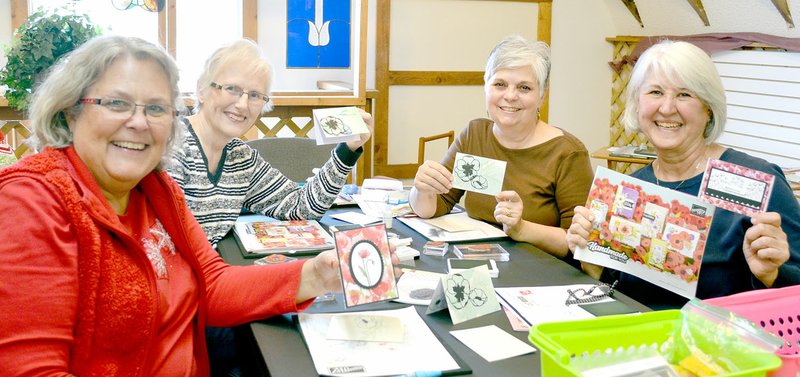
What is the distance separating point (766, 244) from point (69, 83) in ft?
5.03

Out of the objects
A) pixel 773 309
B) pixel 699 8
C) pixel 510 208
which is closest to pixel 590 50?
pixel 699 8

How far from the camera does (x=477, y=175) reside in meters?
2.29

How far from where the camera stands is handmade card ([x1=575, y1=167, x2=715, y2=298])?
1.77m

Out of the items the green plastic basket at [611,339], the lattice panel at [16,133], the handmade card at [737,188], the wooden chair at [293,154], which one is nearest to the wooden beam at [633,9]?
the wooden chair at [293,154]

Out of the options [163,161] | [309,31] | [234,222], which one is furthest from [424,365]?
[309,31]

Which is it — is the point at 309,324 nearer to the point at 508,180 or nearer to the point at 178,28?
the point at 508,180

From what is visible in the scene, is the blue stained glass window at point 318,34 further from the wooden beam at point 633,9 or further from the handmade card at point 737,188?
the handmade card at point 737,188

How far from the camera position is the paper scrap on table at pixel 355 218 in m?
2.50

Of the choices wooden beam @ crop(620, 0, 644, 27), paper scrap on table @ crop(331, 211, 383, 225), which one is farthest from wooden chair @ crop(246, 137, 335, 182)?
wooden beam @ crop(620, 0, 644, 27)

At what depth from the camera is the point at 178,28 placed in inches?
203

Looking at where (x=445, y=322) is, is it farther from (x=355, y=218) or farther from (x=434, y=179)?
(x=355, y=218)

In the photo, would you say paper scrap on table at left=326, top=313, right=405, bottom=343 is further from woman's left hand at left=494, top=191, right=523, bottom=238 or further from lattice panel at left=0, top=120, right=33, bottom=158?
lattice panel at left=0, top=120, right=33, bottom=158

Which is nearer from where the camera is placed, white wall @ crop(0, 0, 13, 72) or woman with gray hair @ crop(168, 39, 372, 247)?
woman with gray hair @ crop(168, 39, 372, 247)

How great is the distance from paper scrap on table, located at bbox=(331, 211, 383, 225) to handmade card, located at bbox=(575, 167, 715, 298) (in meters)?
0.80
